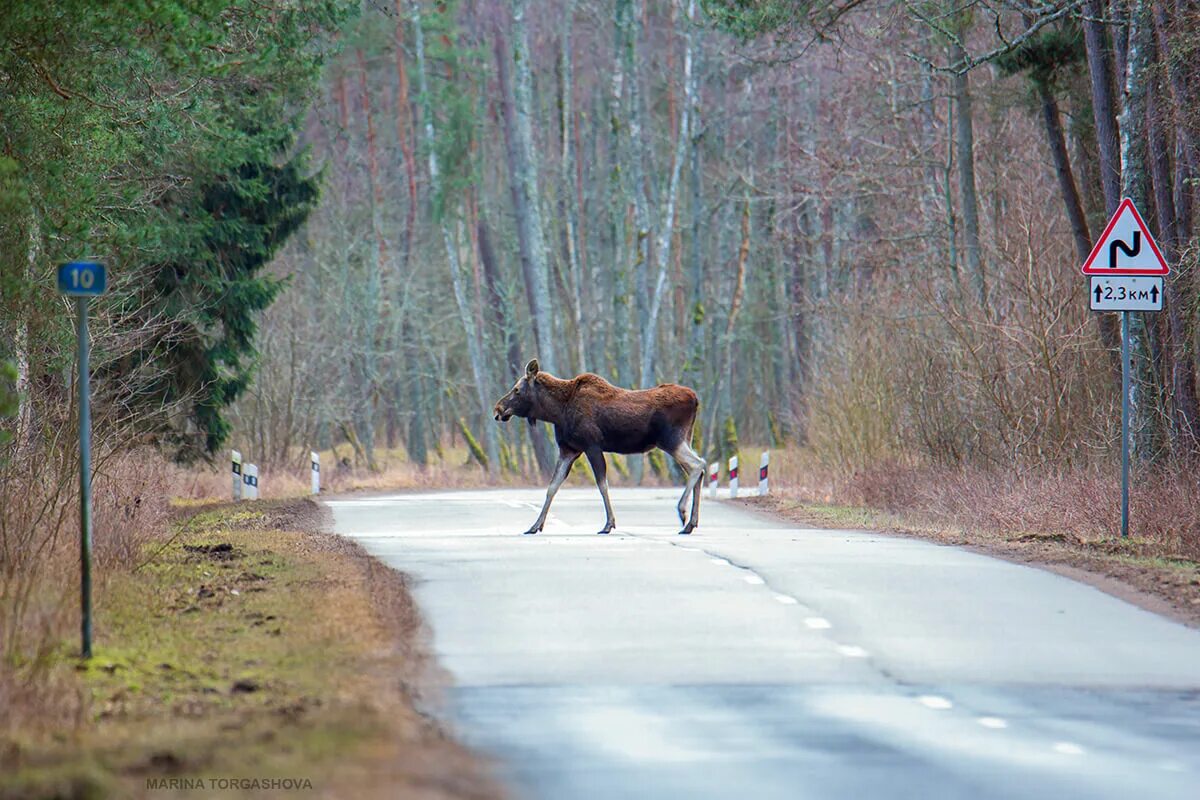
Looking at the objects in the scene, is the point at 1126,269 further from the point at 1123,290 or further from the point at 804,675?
the point at 804,675

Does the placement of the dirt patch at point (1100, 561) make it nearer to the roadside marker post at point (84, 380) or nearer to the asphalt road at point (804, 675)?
the asphalt road at point (804, 675)

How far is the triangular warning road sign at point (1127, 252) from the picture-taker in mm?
19297

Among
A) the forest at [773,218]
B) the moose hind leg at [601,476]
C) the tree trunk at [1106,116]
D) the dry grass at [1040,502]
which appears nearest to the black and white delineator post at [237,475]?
the forest at [773,218]

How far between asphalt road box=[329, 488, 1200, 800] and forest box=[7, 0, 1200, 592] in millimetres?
4096

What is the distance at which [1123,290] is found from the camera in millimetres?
19297

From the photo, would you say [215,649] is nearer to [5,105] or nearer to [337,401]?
[5,105]

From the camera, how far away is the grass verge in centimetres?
783

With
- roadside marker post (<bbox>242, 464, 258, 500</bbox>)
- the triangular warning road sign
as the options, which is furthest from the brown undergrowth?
roadside marker post (<bbox>242, 464, 258, 500</bbox>)

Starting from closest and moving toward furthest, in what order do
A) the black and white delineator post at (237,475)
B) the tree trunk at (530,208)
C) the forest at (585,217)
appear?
1. the forest at (585,217)
2. the black and white delineator post at (237,475)
3. the tree trunk at (530,208)

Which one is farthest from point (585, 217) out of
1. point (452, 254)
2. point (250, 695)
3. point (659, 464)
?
point (250, 695)

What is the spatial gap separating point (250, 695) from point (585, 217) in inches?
2203

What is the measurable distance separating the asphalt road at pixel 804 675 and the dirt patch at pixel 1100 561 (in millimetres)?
389

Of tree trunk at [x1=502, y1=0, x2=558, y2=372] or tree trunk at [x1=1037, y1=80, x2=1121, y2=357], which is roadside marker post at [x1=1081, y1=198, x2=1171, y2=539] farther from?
tree trunk at [x1=502, y1=0, x2=558, y2=372]

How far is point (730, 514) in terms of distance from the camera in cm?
3005
